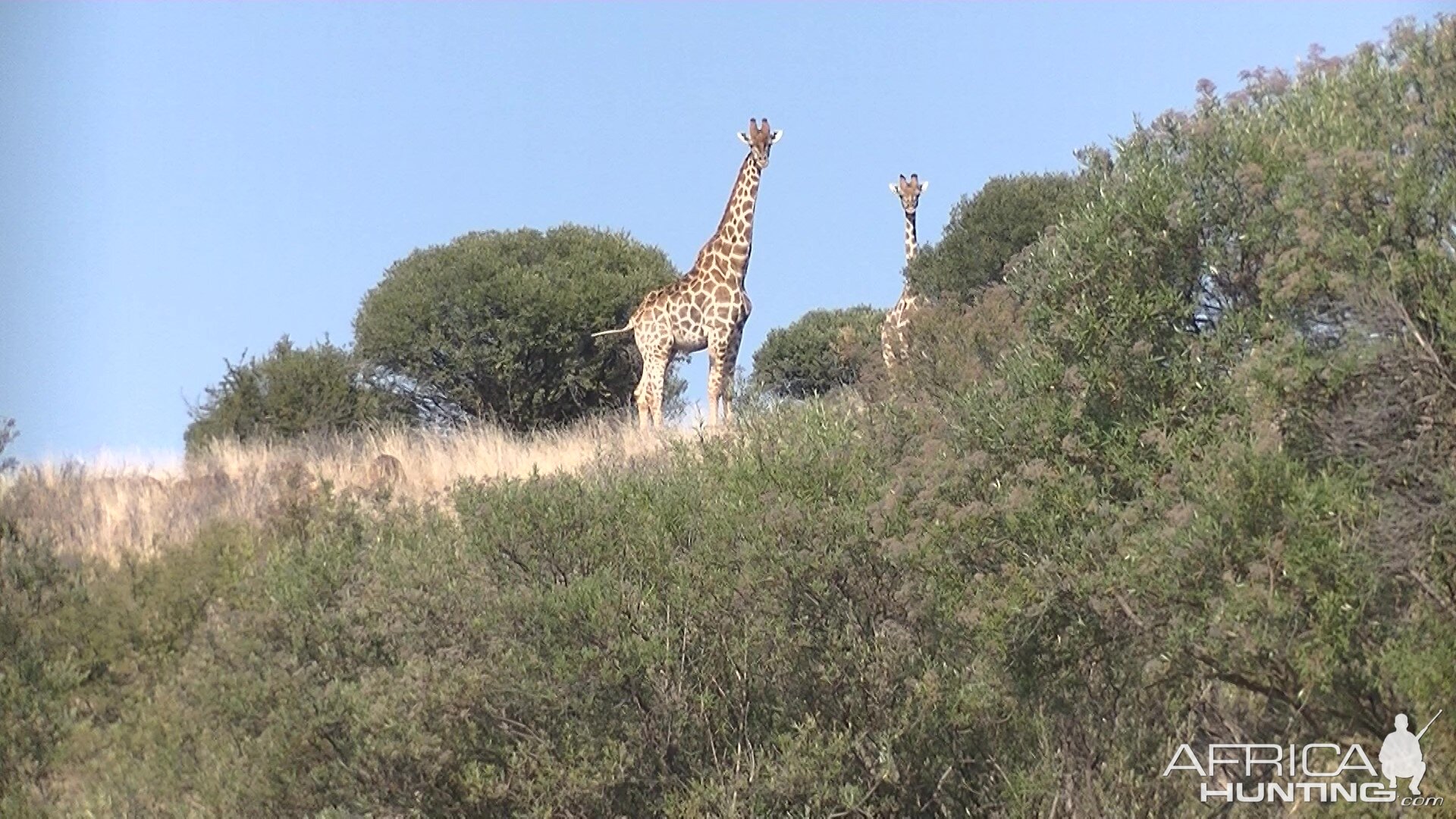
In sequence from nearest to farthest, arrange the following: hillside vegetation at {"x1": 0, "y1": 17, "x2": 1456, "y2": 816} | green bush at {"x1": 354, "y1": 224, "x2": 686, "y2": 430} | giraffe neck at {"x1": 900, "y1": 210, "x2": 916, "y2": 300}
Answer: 1. hillside vegetation at {"x1": 0, "y1": 17, "x2": 1456, "y2": 816}
2. giraffe neck at {"x1": 900, "y1": 210, "x2": 916, "y2": 300}
3. green bush at {"x1": 354, "y1": 224, "x2": 686, "y2": 430}

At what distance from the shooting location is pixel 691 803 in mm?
10789

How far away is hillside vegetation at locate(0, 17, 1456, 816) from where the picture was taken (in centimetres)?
784

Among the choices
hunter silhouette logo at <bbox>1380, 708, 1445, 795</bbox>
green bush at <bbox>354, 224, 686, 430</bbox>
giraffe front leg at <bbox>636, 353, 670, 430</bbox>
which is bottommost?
hunter silhouette logo at <bbox>1380, 708, 1445, 795</bbox>

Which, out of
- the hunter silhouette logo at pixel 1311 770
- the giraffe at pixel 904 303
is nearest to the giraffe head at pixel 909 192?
the giraffe at pixel 904 303

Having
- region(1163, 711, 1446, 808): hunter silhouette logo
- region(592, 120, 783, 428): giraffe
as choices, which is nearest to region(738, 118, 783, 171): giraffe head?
region(592, 120, 783, 428): giraffe

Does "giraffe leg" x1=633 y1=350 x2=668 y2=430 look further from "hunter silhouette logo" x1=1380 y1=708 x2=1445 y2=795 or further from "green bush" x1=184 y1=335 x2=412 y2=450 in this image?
"hunter silhouette logo" x1=1380 y1=708 x2=1445 y2=795

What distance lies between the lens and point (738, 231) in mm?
22625

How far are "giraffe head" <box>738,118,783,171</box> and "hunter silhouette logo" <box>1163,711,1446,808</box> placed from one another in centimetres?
1346

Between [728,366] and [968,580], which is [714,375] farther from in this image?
[968,580]

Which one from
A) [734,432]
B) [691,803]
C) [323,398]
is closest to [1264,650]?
[691,803]

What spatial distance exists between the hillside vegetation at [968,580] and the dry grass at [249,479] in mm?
2212

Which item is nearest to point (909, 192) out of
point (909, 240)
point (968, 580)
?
point (909, 240)

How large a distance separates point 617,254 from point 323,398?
4.78 meters

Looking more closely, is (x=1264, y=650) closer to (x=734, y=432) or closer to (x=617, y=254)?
(x=734, y=432)
